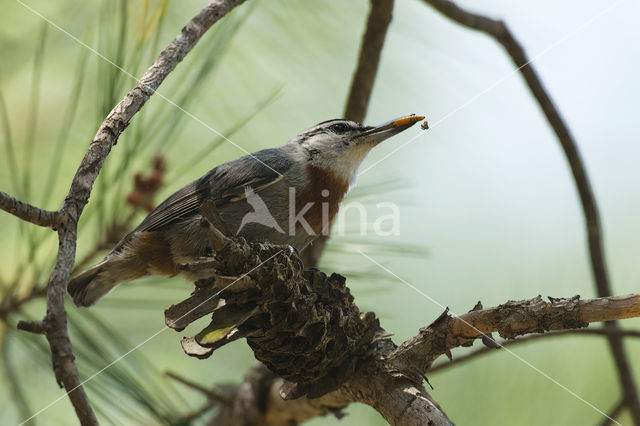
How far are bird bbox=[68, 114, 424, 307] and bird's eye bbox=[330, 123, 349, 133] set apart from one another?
249 mm

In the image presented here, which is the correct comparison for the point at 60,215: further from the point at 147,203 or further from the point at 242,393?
the point at 242,393

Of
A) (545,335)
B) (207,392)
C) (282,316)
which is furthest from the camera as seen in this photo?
(207,392)

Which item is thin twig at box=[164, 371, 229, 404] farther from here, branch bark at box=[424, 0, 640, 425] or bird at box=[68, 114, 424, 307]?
branch bark at box=[424, 0, 640, 425]

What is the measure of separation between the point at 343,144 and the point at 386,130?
0.84 feet

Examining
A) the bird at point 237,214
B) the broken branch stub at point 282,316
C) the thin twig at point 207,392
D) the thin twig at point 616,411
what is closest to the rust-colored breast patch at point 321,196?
the bird at point 237,214

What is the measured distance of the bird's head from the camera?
3330 mm

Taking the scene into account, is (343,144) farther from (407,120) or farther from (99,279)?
(99,279)

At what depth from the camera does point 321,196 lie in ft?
10.3

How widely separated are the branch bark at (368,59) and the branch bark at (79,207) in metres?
1.02

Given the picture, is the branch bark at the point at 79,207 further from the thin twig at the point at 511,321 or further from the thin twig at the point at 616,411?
the thin twig at the point at 616,411

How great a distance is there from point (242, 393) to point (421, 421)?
5.44 feet

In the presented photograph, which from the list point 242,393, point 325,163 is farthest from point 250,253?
point 242,393

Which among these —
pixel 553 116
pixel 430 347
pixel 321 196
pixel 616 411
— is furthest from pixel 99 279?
pixel 616 411

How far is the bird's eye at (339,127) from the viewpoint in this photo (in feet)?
11.2
